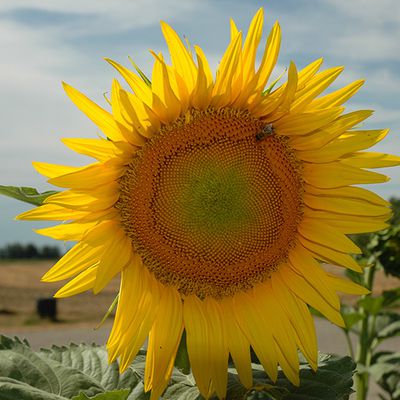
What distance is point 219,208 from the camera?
2.00m

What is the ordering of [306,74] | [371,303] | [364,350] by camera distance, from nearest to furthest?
[306,74] → [371,303] → [364,350]

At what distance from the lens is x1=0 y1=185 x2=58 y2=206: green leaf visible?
69.4 inches

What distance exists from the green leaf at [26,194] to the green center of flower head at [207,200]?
0.22 m

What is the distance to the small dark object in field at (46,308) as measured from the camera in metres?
17.7

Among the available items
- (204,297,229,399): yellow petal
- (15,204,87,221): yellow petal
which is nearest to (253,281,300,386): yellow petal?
(204,297,229,399): yellow petal

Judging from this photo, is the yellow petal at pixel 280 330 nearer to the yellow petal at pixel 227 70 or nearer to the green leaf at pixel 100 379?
the green leaf at pixel 100 379

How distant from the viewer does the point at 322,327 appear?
1756cm

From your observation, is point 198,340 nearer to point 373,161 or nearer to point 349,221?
point 349,221

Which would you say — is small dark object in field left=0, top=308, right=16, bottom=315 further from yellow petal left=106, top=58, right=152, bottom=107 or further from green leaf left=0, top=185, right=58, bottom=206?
yellow petal left=106, top=58, right=152, bottom=107

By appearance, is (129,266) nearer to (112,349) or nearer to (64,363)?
(112,349)

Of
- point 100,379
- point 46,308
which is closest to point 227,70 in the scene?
point 100,379

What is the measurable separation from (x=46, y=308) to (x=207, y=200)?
16.4 meters

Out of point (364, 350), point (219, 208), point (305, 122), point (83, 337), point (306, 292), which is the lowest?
point (83, 337)

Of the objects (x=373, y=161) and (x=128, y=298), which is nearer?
(x=128, y=298)
